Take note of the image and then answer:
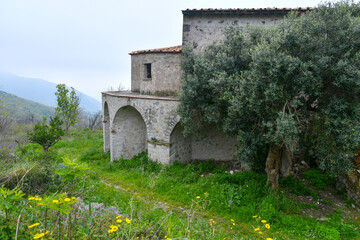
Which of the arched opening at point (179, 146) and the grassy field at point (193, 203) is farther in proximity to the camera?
the arched opening at point (179, 146)

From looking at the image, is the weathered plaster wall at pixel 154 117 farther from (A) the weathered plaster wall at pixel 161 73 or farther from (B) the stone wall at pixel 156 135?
(A) the weathered plaster wall at pixel 161 73

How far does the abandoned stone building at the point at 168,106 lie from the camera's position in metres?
10.5

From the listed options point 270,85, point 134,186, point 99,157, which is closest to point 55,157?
point 99,157

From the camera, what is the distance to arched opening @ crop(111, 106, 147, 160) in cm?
1239

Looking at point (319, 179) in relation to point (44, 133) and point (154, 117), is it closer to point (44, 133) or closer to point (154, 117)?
point (154, 117)

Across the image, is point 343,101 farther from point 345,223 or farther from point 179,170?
point 179,170

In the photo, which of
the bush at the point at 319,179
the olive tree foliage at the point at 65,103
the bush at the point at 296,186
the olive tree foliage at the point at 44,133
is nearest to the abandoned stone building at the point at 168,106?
the olive tree foliage at the point at 44,133

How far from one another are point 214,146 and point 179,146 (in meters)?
2.04

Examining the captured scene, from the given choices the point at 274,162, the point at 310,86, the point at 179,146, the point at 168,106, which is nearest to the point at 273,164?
the point at 274,162

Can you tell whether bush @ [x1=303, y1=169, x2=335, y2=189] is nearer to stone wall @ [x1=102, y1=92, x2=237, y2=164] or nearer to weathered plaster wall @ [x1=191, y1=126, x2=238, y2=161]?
stone wall @ [x1=102, y1=92, x2=237, y2=164]

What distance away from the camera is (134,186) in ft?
30.0

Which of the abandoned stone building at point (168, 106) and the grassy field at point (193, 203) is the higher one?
the abandoned stone building at point (168, 106)

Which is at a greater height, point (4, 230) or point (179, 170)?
point (4, 230)

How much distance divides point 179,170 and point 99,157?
6228mm
